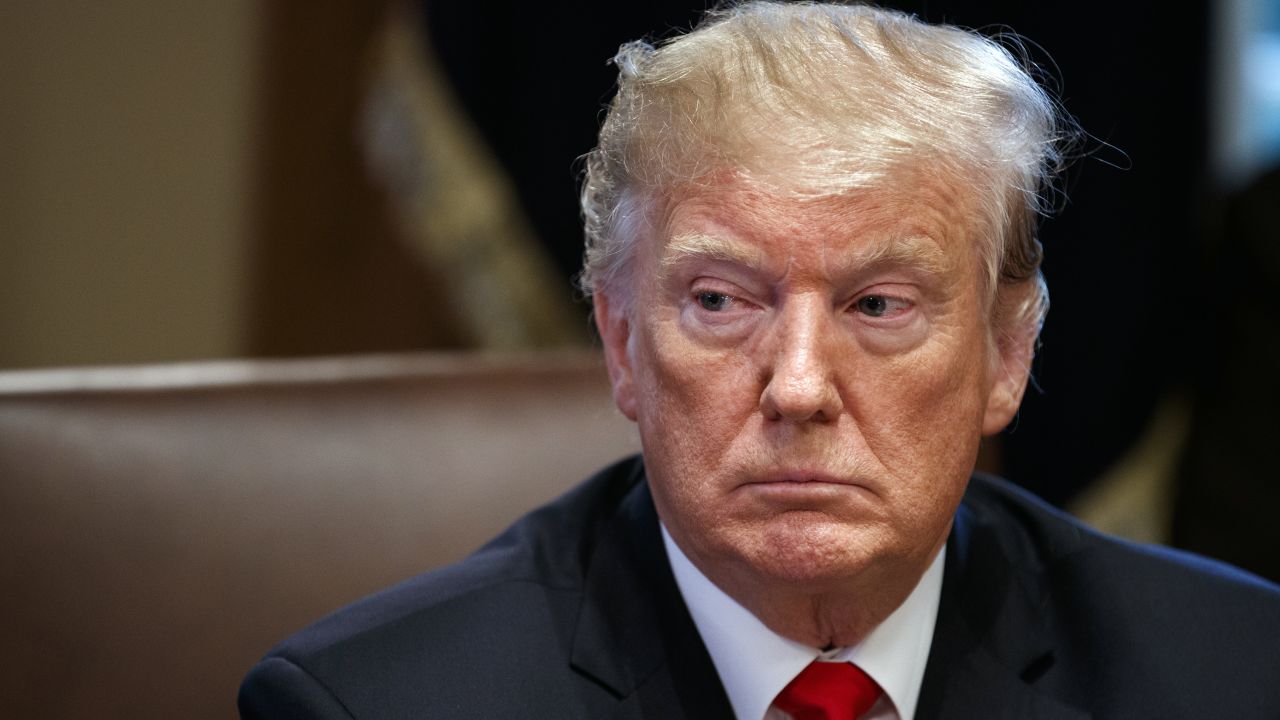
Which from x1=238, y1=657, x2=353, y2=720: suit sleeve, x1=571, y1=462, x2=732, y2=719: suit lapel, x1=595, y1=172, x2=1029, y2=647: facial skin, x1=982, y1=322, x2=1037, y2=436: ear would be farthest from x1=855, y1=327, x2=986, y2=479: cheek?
x1=238, y1=657, x2=353, y2=720: suit sleeve

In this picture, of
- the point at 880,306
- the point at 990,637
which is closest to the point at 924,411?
the point at 880,306

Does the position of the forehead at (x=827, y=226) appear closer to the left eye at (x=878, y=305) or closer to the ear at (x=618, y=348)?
the left eye at (x=878, y=305)

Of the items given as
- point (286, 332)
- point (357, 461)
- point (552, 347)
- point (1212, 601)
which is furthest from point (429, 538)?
point (286, 332)

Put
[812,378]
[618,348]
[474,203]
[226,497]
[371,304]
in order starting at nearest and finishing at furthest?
1. [812,378]
2. [618,348]
3. [226,497]
4. [474,203]
5. [371,304]

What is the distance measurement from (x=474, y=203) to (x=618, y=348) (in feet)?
5.29

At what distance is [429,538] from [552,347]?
4.48ft

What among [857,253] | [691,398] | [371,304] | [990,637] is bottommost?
[990,637]

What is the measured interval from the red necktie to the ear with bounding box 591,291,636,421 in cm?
33

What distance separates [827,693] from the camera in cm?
150

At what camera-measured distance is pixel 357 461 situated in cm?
180

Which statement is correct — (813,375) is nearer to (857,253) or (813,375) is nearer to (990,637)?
(857,253)

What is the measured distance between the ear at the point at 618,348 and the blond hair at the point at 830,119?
28 millimetres

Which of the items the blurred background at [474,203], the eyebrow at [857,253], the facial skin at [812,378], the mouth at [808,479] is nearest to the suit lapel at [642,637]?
the facial skin at [812,378]

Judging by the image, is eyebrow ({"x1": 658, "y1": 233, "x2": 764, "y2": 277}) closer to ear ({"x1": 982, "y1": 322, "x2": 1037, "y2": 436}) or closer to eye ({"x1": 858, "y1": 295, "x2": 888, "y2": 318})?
eye ({"x1": 858, "y1": 295, "x2": 888, "y2": 318})
